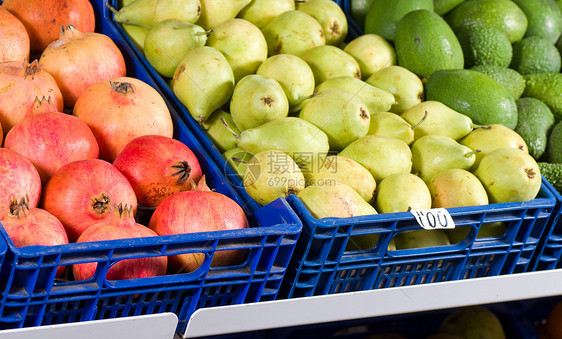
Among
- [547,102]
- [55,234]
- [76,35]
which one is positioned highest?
[547,102]

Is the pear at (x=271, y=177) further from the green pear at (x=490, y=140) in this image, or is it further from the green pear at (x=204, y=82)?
the green pear at (x=490, y=140)

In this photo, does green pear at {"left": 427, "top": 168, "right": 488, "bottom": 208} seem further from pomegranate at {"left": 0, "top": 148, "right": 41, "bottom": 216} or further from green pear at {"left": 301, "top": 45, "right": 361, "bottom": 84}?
pomegranate at {"left": 0, "top": 148, "right": 41, "bottom": 216}

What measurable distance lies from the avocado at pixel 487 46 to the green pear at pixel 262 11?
0.67m

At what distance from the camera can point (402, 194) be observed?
1297mm

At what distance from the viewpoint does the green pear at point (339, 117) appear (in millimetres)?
1453

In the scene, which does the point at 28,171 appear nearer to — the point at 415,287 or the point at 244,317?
the point at 244,317

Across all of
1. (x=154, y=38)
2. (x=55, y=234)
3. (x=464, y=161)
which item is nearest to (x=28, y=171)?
(x=55, y=234)

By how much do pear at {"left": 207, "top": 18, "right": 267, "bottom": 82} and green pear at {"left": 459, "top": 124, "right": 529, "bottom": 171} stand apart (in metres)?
0.64

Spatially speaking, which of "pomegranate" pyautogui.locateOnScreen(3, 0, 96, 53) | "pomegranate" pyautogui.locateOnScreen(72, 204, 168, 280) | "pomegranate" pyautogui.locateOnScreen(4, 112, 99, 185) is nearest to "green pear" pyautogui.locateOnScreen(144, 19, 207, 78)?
"pomegranate" pyautogui.locateOnScreen(3, 0, 96, 53)

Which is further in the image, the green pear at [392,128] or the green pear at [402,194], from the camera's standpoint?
the green pear at [392,128]

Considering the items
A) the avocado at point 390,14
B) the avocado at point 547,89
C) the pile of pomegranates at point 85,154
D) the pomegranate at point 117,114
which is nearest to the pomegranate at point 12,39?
the pile of pomegranates at point 85,154

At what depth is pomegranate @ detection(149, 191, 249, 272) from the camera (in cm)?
110

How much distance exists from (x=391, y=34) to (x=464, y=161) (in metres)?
0.69

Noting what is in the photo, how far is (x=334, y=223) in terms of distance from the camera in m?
1.09
